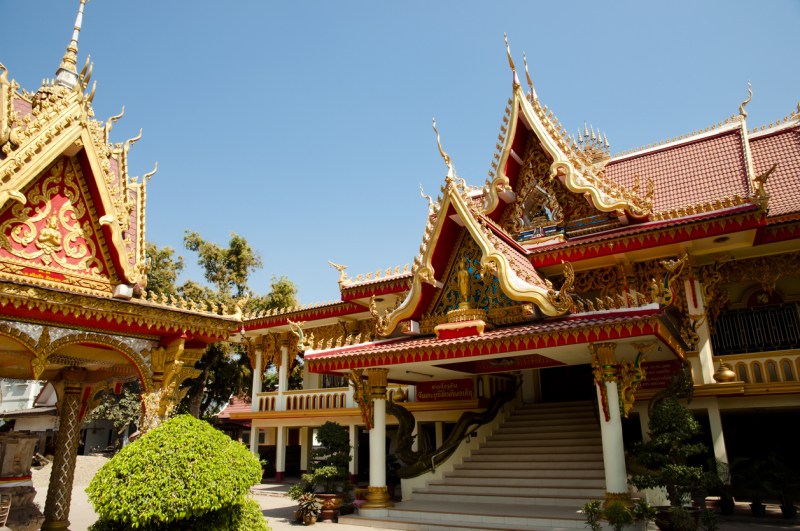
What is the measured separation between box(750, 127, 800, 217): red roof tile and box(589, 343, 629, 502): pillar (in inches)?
211

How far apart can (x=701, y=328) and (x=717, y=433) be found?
76.4 inches

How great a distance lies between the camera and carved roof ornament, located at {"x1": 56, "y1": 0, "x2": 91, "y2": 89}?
852 centimetres

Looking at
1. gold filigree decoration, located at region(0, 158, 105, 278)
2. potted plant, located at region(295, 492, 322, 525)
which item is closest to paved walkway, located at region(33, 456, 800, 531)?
potted plant, located at region(295, 492, 322, 525)

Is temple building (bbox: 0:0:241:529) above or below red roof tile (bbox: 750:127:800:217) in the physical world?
below

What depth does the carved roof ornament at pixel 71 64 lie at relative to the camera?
27.9 ft

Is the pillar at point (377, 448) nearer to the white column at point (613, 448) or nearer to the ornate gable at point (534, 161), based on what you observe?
the white column at point (613, 448)

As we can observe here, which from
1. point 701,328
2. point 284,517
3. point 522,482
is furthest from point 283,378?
point 701,328

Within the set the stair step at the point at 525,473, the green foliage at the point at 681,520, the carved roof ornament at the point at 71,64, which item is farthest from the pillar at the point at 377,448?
the carved roof ornament at the point at 71,64

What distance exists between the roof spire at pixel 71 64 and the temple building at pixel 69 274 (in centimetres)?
3

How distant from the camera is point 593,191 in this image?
12234 millimetres

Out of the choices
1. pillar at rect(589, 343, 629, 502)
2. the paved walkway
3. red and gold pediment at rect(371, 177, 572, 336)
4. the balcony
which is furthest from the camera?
the balcony

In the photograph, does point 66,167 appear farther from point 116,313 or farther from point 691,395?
point 691,395

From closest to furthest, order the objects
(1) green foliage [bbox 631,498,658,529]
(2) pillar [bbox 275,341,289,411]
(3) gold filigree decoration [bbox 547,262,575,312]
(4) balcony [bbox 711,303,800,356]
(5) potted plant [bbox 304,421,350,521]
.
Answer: (1) green foliage [bbox 631,498,658,529] < (3) gold filigree decoration [bbox 547,262,575,312] < (5) potted plant [bbox 304,421,350,521] < (4) balcony [bbox 711,303,800,356] < (2) pillar [bbox 275,341,289,411]

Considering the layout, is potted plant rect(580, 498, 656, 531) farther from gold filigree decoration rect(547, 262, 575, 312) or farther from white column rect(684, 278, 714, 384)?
white column rect(684, 278, 714, 384)
